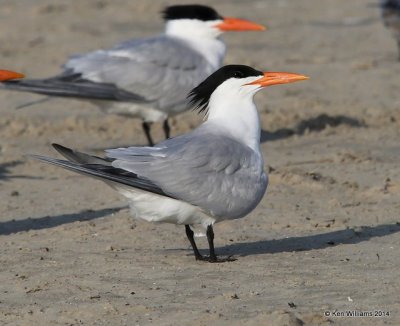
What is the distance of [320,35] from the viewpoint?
13211 millimetres

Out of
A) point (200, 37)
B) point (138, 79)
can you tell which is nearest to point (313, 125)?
point (200, 37)

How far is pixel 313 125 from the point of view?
966cm

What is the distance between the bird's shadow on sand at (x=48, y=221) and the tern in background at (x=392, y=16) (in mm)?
5979

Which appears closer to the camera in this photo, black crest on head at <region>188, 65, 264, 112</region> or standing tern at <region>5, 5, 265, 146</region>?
black crest on head at <region>188, 65, 264, 112</region>

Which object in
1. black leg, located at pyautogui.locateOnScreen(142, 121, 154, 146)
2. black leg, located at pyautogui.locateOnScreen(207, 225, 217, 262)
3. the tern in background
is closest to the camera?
black leg, located at pyautogui.locateOnScreen(207, 225, 217, 262)

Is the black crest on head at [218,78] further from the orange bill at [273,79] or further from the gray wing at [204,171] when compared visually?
the gray wing at [204,171]

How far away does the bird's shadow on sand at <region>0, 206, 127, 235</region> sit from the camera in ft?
22.1

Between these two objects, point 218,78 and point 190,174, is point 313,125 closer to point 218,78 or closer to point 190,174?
point 218,78

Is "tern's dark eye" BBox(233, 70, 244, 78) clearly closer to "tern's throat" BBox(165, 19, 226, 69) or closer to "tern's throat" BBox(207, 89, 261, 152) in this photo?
"tern's throat" BBox(207, 89, 261, 152)

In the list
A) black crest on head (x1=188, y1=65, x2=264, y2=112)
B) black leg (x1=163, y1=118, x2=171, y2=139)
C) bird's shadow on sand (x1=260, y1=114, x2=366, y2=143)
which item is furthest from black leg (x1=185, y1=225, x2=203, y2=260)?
bird's shadow on sand (x1=260, y1=114, x2=366, y2=143)

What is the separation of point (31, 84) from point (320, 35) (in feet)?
17.1

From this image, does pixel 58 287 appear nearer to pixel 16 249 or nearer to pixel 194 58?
pixel 16 249

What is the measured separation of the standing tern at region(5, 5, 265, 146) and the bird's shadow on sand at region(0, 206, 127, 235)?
1.91 meters

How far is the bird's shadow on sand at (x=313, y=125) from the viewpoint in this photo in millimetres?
9484
